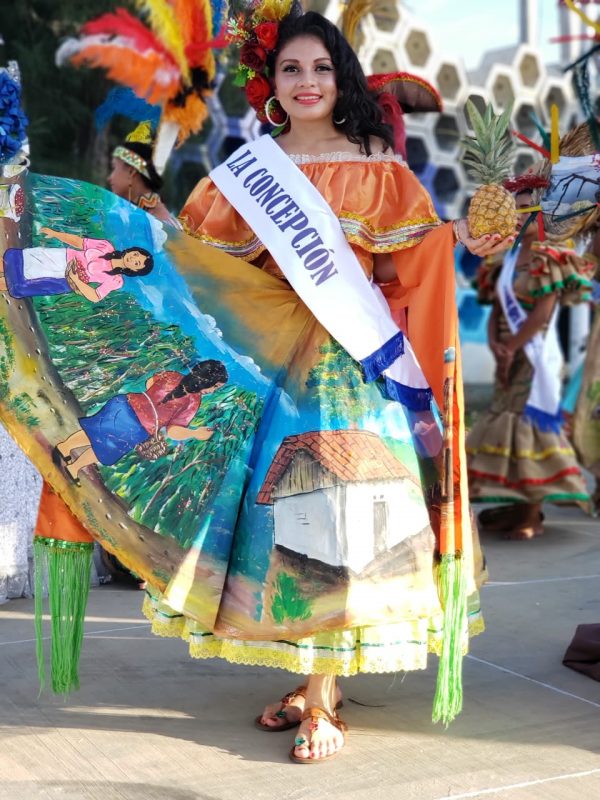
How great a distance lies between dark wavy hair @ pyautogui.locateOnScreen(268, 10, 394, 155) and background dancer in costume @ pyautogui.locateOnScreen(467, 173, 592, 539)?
7.88 ft

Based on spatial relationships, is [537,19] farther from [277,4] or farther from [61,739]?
[61,739]

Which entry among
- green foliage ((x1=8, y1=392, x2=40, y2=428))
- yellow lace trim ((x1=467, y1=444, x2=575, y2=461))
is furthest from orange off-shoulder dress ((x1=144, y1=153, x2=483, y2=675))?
yellow lace trim ((x1=467, y1=444, x2=575, y2=461))

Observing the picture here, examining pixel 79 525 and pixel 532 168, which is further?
pixel 532 168

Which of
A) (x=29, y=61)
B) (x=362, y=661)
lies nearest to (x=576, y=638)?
(x=362, y=661)

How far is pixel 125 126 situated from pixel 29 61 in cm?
95

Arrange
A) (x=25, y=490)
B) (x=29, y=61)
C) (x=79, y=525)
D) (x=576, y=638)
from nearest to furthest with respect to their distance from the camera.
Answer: (x=79, y=525) → (x=576, y=638) → (x=25, y=490) → (x=29, y=61)

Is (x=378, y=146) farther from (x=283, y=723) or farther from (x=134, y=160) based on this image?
(x=134, y=160)

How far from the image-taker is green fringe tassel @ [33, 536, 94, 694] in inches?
111

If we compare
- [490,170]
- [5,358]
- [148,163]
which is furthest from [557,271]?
[5,358]

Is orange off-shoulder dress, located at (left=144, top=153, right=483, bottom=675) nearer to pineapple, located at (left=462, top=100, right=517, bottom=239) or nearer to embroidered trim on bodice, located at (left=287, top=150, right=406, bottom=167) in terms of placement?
embroidered trim on bodice, located at (left=287, top=150, right=406, bottom=167)

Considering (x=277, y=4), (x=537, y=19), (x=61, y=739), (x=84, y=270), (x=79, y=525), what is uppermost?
(x=537, y=19)

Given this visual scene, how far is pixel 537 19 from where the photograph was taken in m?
14.0

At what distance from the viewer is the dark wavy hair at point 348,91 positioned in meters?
3.02

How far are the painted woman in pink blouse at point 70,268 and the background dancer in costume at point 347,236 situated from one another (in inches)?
12.0
